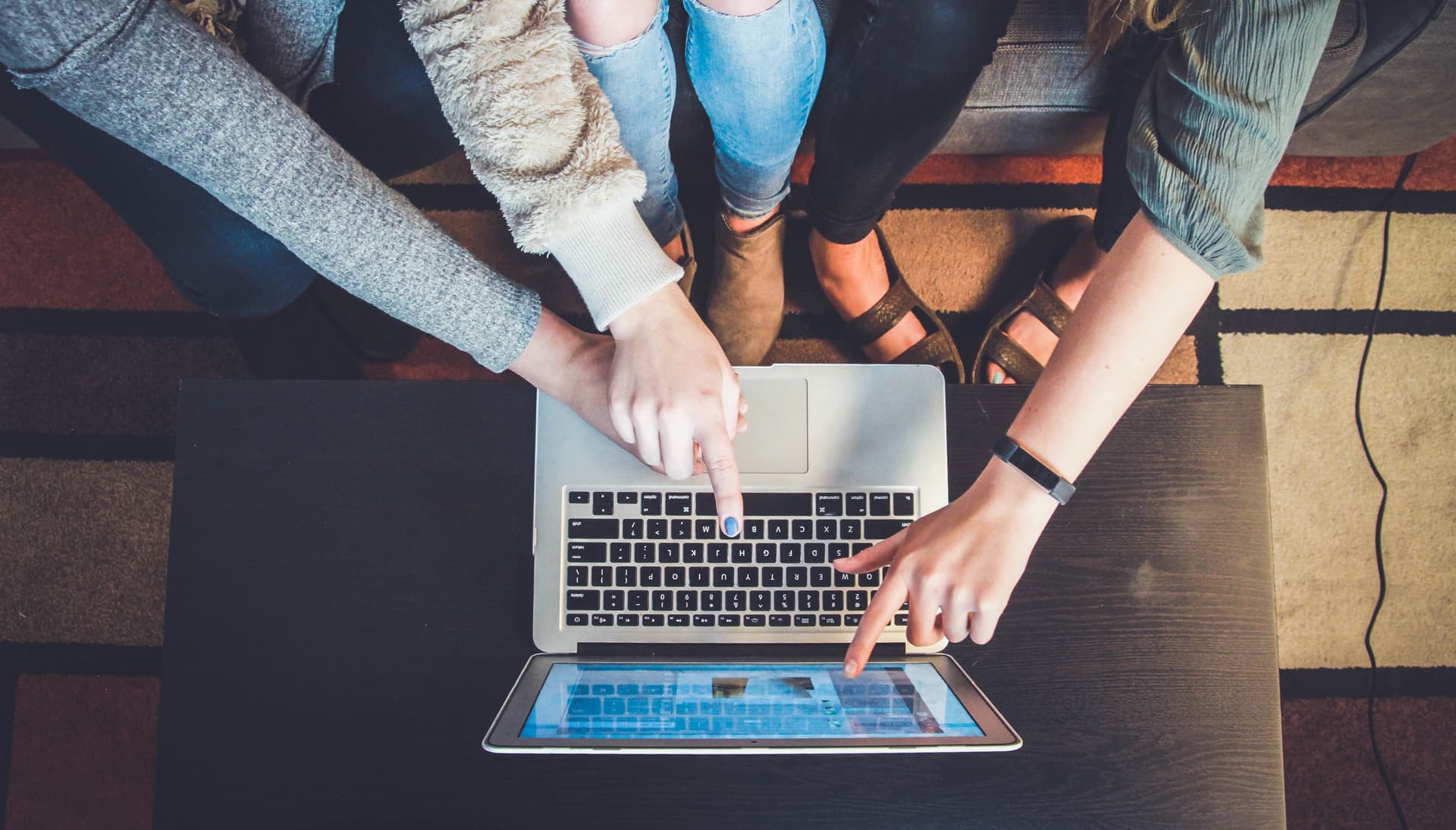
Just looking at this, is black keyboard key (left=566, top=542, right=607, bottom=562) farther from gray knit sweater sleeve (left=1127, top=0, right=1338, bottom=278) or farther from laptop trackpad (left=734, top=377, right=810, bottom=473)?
gray knit sweater sleeve (left=1127, top=0, right=1338, bottom=278)

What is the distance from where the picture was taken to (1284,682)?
1.20 metres

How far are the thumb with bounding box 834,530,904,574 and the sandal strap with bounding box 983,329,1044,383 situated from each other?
63cm

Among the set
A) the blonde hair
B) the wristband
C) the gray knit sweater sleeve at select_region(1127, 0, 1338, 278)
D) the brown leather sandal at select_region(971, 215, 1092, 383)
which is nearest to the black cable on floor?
the brown leather sandal at select_region(971, 215, 1092, 383)

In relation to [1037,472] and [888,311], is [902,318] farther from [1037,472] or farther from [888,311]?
[1037,472]

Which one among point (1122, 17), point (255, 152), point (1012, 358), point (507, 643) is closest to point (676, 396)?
point (507, 643)

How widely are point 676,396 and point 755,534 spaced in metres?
0.16

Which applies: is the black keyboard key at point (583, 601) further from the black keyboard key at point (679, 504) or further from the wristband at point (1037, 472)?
the wristband at point (1037, 472)

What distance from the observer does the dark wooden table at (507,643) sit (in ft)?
2.09

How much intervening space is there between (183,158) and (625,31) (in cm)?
40

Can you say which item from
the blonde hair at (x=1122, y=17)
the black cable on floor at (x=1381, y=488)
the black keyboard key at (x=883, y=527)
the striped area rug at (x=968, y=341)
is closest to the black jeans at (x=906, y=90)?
the blonde hair at (x=1122, y=17)

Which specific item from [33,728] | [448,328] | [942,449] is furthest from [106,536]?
[942,449]

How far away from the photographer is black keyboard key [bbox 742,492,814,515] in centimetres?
67

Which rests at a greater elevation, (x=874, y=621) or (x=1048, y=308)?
(x=874, y=621)

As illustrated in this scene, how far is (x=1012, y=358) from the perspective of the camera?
116 centimetres
